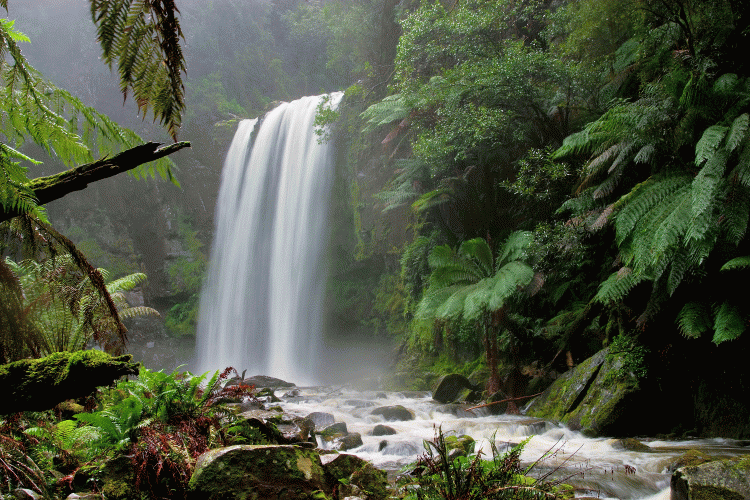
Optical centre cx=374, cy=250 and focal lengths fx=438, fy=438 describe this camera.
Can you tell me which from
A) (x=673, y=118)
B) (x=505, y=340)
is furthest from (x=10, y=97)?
(x=505, y=340)

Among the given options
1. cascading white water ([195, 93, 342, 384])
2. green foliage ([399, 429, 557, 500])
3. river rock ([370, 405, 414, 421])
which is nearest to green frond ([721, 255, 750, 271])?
green foliage ([399, 429, 557, 500])

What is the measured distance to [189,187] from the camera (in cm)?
1986

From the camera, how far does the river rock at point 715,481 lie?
2.46 m

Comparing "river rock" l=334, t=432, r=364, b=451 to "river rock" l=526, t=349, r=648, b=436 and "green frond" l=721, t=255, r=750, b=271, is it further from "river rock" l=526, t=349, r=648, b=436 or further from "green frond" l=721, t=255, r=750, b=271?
"green frond" l=721, t=255, r=750, b=271

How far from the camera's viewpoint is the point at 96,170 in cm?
148

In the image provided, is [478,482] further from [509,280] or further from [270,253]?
[270,253]

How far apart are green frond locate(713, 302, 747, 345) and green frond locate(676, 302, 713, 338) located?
18 centimetres

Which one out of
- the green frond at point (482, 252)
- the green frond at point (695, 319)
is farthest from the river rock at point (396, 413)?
the green frond at point (695, 319)

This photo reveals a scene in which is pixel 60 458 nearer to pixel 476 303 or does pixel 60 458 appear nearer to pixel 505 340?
pixel 476 303

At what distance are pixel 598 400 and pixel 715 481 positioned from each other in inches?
110

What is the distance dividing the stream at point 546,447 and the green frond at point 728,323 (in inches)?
39.9

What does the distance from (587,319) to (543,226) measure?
4.99 feet

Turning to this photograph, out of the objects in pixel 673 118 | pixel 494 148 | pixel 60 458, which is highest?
pixel 494 148

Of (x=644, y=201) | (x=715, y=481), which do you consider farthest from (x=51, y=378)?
(x=644, y=201)
